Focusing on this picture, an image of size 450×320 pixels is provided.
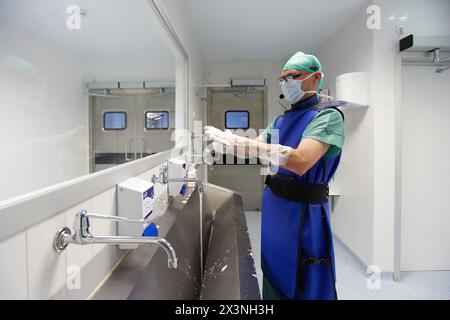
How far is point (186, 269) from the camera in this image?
1.13 meters

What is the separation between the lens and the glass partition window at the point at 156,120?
5.97 feet

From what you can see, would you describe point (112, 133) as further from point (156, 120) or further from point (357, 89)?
point (357, 89)

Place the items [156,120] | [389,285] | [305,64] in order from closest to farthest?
1. [305,64]
2. [156,120]
3. [389,285]

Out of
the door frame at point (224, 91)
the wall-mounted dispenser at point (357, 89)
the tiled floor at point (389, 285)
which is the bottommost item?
the tiled floor at point (389, 285)

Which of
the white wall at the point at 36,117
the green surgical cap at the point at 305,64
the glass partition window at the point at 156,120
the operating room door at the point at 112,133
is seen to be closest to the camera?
the white wall at the point at 36,117

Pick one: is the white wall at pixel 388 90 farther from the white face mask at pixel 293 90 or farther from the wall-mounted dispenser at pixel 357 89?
the white face mask at pixel 293 90

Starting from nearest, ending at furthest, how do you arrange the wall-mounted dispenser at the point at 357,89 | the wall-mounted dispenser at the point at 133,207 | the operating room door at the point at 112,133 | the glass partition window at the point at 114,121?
the wall-mounted dispenser at the point at 133,207
the operating room door at the point at 112,133
the glass partition window at the point at 114,121
the wall-mounted dispenser at the point at 357,89

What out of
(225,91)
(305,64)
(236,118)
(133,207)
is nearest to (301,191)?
(305,64)

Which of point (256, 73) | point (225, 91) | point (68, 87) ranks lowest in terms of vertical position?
point (68, 87)

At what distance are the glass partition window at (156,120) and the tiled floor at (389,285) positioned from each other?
1549mm

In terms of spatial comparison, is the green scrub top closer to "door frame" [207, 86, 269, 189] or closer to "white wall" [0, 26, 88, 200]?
"white wall" [0, 26, 88, 200]

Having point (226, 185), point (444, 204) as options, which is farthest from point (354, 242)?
point (226, 185)

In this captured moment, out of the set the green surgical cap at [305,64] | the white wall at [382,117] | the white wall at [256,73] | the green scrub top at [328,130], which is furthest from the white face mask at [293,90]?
the white wall at [256,73]

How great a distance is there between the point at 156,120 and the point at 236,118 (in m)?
2.57
